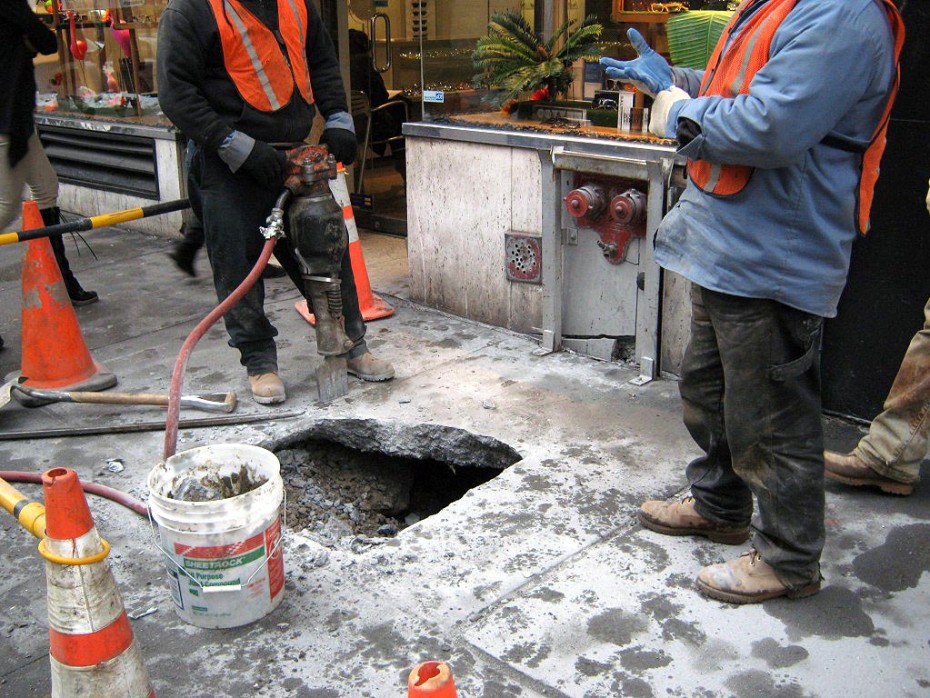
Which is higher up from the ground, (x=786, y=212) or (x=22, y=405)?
(x=786, y=212)

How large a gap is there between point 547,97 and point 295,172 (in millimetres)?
1693

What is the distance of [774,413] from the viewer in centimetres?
276

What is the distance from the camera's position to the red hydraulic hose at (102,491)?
11.4ft

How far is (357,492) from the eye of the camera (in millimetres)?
4125

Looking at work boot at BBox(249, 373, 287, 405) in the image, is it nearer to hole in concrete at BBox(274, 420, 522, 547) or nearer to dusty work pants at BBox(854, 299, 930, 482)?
hole in concrete at BBox(274, 420, 522, 547)

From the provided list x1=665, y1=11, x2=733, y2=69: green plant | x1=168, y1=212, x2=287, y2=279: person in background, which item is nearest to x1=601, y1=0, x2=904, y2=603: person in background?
x1=665, y1=11, x2=733, y2=69: green plant

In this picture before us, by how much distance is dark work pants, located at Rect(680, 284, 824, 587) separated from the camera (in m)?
2.72

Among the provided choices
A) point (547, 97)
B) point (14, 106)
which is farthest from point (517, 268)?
point (14, 106)

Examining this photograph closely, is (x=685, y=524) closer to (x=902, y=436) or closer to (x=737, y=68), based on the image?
(x=902, y=436)

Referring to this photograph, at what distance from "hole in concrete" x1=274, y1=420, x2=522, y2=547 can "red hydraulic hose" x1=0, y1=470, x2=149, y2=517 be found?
23.1 inches

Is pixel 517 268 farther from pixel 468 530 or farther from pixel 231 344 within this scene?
pixel 468 530

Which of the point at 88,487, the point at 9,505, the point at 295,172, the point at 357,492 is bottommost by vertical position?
the point at 357,492

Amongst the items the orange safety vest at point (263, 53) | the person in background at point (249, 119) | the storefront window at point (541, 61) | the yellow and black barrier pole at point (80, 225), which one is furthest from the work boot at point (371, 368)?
the storefront window at point (541, 61)

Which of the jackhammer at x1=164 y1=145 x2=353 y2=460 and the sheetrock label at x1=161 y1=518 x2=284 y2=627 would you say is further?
the jackhammer at x1=164 y1=145 x2=353 y2=460
